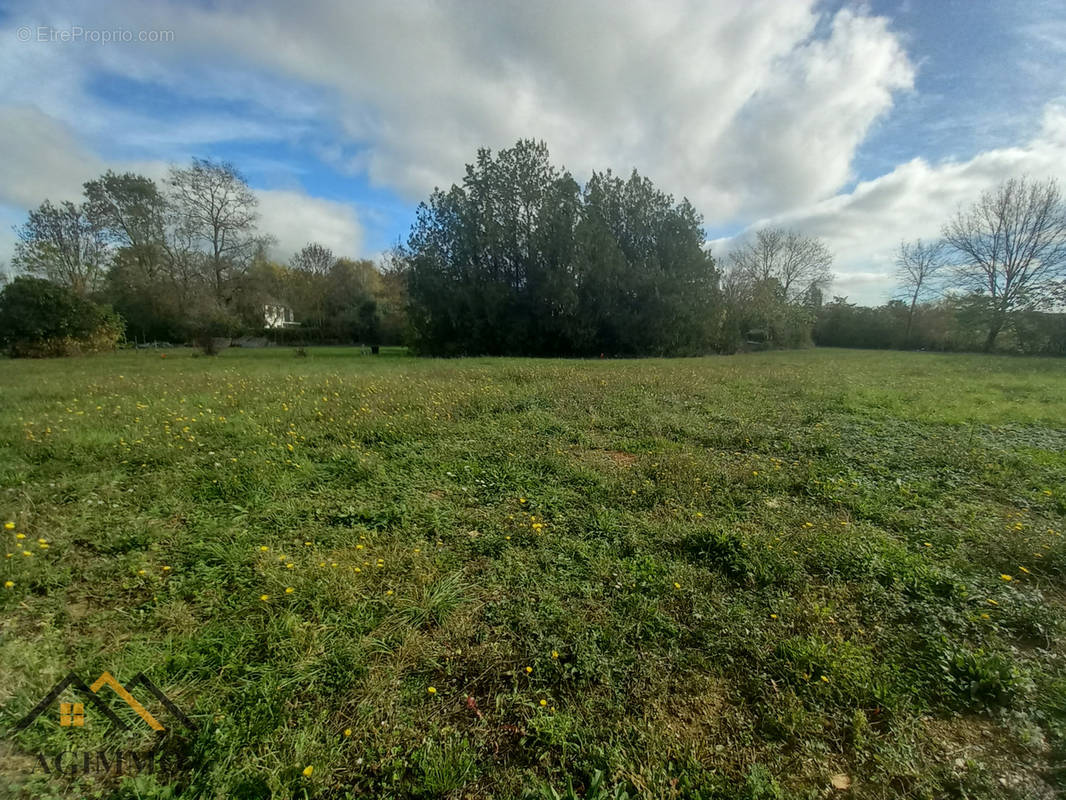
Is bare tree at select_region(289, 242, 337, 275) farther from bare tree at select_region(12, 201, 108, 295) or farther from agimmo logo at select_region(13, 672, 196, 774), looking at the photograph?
agimmo logo at select_region(13, 672, 196, 774)

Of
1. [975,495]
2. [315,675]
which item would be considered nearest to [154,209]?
[315,675]

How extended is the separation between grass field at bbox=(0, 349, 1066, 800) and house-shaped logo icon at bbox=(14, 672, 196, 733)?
4 centimetres

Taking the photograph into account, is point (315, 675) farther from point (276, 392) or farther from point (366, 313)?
point (366, 313)

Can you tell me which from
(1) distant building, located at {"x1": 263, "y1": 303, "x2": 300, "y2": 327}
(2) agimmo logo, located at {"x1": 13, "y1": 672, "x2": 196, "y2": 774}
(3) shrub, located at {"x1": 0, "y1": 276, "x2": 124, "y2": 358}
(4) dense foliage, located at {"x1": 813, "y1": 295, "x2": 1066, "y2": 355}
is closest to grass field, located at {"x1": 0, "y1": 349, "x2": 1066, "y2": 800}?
(2) agimmo logo, located at {"x1": 13, "y1": 672, "x2": 196, "y2": 774}

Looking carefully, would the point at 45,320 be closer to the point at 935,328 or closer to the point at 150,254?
the point at 150,254

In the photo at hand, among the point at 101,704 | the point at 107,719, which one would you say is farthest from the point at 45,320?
the point at 107,719

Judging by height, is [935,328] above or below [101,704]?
above

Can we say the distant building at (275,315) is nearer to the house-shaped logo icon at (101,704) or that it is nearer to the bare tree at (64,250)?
the bare tree at (64,250)

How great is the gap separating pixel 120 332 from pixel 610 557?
103 ft

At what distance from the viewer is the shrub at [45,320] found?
62.8 feet

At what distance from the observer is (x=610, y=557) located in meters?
3.15

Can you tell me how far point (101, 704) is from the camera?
191 centimetres

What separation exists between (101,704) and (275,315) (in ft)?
135

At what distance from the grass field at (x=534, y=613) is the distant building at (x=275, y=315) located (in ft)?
106
